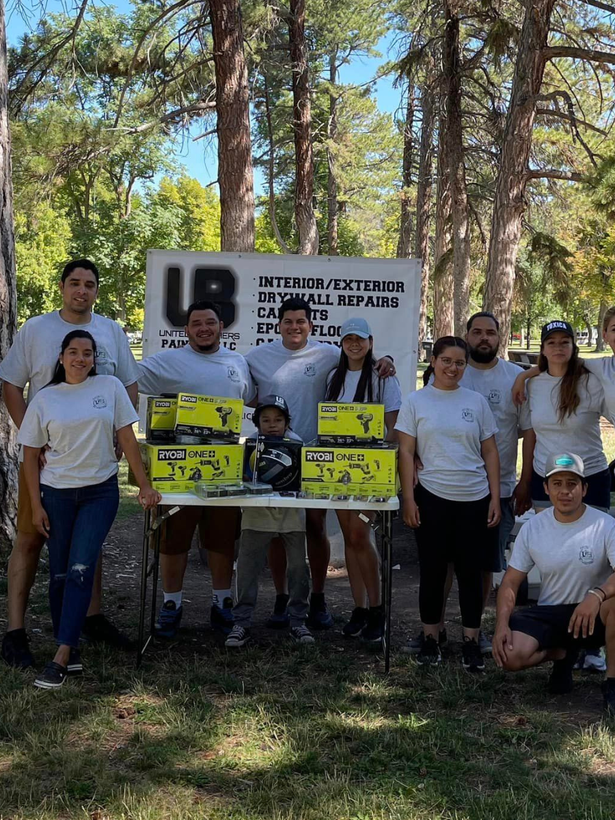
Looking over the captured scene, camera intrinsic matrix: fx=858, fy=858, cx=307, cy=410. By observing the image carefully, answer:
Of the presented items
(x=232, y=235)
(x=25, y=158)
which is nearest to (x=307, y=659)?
(x=232, y=235)

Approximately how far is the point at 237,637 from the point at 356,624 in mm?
705

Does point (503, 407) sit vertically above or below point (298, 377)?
below

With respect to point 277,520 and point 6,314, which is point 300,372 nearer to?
point 277,520

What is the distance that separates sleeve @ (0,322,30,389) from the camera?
4.37 meters

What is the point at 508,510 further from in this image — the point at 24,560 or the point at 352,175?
the point at 352,175

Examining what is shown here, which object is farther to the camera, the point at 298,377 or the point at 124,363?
the point at 298,377

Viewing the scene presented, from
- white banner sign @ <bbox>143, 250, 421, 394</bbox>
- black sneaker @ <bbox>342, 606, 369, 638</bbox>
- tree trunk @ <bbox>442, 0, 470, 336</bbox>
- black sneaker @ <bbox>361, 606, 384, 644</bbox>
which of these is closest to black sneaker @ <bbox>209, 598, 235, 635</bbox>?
black sneaker @ <bbox>342, 606, 369, 638</bbox>

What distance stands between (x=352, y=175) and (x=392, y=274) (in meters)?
20.4

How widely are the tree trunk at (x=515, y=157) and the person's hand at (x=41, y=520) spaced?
25.9 feet

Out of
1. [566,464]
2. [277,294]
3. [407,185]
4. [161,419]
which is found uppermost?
[407,185]

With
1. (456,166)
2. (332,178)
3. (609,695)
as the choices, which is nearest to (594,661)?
(609,695)

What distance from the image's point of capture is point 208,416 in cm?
429

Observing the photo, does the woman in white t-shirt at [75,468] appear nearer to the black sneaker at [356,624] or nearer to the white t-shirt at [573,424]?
the black sneaker at [356,624]

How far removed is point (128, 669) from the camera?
4.25 meters
